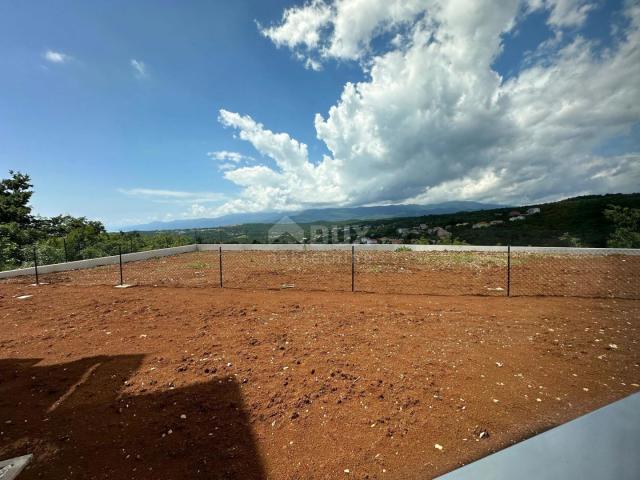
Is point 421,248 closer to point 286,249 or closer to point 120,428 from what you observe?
point 286,249

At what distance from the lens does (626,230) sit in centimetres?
1647

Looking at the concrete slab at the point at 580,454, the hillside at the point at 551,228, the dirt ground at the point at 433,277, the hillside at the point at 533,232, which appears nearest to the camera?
the concrete slab at the point at 580,454

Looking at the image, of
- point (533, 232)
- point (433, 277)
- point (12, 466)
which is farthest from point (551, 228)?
point (12, 466)

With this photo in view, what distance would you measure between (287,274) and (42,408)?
8812 millimetres

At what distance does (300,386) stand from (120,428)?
6.23 feet

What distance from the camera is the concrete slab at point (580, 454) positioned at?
778 millimetres

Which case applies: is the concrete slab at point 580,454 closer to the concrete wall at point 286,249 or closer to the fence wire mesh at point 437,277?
the fence wire mesh at point 437,277

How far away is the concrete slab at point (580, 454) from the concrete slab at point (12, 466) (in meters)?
3.26

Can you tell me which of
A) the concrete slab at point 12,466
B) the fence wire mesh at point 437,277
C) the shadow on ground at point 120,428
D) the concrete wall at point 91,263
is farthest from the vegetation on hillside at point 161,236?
the concrete slab at point 12,466

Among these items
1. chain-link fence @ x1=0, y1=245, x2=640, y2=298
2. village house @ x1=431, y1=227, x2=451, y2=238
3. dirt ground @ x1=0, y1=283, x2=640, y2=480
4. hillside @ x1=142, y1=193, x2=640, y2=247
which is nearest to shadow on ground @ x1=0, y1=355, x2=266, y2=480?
dirt ground @ x1=0, y1=283, x2=640, y2=480

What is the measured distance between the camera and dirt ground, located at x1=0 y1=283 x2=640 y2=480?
99.7 inches

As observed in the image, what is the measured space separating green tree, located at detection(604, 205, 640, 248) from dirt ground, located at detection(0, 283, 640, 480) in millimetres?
13604

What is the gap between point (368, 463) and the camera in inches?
95.7

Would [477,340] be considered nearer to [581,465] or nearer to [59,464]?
[581,465]
